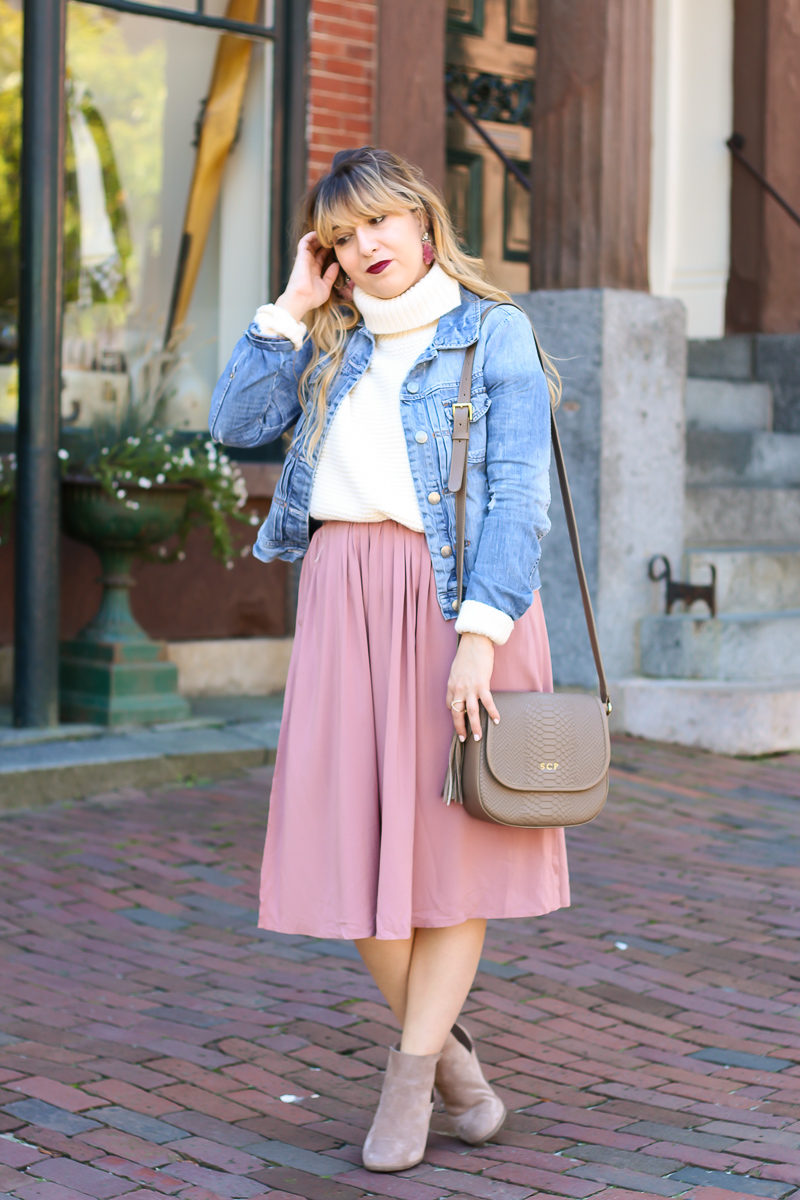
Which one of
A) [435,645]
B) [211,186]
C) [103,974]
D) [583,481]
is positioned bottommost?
[103,974]

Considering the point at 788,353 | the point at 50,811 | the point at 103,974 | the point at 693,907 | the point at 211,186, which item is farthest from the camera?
the point at 788,353

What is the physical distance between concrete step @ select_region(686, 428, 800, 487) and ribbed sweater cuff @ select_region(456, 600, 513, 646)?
558 cm

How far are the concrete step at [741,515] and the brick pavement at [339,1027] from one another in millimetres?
2535

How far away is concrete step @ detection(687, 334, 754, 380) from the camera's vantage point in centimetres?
924

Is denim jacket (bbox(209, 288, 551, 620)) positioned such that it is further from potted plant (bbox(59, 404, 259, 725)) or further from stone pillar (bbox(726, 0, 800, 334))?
stone pillar (bbox(726, 0, 800, 334))

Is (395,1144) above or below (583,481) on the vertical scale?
below

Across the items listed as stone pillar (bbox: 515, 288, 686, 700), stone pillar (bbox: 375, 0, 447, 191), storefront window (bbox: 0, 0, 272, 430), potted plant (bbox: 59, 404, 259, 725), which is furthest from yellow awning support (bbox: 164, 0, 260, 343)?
stone pillar (bbox: 515, 288, 686, 700)

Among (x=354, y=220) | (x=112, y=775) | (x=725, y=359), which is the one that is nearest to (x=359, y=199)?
(x=354, y=220)

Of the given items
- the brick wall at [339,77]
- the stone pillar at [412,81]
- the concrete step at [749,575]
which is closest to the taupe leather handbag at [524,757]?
the concrete step at [749,575]

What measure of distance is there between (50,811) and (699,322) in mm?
5729

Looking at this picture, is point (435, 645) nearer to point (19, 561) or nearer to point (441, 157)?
point (19, 561)

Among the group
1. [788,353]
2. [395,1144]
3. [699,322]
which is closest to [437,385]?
[395,1144]

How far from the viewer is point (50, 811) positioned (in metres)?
5.77

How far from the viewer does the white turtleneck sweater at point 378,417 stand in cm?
304
